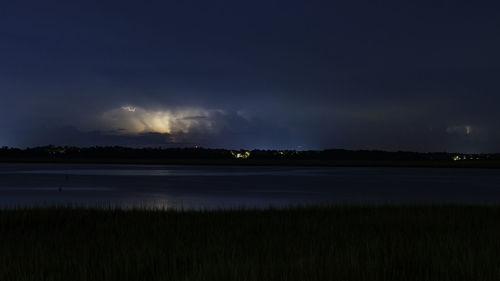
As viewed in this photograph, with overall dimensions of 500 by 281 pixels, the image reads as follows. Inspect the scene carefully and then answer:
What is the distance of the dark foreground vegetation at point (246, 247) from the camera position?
8945mm

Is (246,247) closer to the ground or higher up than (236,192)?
higher up

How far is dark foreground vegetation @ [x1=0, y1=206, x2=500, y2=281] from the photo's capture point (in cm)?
895

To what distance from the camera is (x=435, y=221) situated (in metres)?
18.0

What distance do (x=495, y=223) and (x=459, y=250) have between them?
22.7 ft

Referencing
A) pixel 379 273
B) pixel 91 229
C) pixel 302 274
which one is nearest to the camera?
pixel 302 274

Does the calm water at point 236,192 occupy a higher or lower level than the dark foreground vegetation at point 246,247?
lower

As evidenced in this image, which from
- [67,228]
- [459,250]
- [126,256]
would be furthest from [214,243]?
[67,228]

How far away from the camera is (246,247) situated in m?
11.8

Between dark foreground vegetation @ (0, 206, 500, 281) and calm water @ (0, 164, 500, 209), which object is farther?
calm water @ (0, 164, 500, 209)

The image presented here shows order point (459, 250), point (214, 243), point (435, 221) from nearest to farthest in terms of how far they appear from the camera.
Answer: point (459, 250) → point (214, 243) → point (435, 221)

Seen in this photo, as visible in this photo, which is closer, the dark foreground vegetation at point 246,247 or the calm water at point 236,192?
the dark foreground vegetation at point 246,247

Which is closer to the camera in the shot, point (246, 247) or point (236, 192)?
point (246, 247)

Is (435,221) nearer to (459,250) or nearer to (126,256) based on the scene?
(459,250)

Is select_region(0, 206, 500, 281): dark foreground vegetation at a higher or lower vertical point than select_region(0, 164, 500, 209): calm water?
higher
